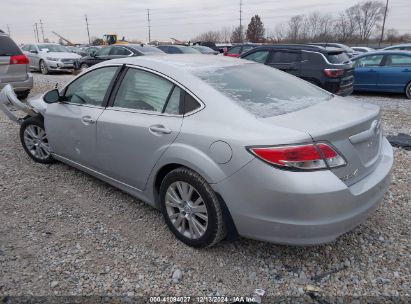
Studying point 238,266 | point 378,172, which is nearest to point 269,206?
point 238,266

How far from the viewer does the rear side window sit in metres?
8.65

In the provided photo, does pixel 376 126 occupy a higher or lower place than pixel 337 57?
lower

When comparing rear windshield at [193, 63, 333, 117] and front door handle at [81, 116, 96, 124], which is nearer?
rear windshield at [193, 63, 333, 117]

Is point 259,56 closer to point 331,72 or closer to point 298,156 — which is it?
point 331,72

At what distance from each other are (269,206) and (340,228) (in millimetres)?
510

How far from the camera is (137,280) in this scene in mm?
2531

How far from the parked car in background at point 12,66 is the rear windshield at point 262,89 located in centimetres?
668

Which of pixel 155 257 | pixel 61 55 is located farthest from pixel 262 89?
pixel 61 55

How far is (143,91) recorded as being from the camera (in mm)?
3125

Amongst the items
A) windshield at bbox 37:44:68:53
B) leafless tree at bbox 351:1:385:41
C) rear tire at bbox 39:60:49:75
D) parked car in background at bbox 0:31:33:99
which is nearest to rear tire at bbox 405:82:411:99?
parked car in background at bbox 0:31:33:99

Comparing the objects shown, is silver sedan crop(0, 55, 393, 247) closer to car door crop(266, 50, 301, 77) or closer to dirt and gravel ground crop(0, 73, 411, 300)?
dirt and gravel ground crop(0, 73, 411, 300)

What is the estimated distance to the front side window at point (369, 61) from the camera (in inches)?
399

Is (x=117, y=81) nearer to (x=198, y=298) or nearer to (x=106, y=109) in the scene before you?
(x=106, y=109)

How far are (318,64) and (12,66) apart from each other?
23.4 ft
